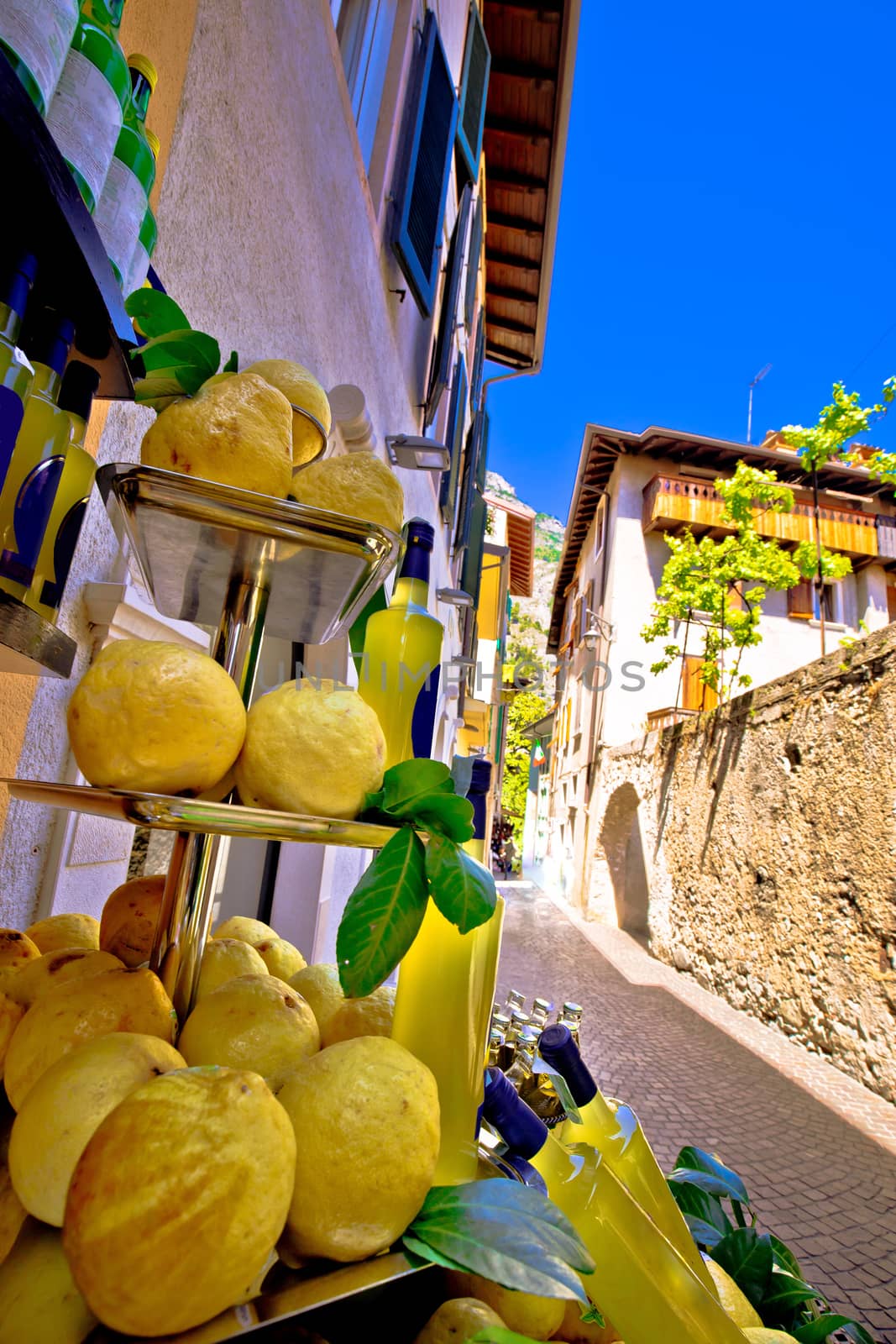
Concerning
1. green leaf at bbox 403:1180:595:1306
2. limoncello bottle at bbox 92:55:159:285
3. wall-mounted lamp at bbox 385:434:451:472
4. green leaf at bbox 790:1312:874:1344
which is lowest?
green leaf at bbox 790:1312:874:1344

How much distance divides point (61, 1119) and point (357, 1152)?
19 centimetres

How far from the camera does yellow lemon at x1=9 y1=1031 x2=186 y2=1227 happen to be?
446 mm

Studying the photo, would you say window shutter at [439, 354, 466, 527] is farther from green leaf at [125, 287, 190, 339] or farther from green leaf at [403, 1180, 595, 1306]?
green leaf at [403, 1180, 595, 1306]

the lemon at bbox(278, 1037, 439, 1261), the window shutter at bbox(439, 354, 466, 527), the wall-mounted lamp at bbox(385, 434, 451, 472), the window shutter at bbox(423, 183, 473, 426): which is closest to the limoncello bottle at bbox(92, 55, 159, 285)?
the lemon at bbox(278, 1037, 439, 1261)

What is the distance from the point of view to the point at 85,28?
0.77 metres

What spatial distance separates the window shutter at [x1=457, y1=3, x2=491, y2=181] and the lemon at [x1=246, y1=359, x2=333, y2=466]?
5.41 meters

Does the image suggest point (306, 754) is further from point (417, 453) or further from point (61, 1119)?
point (417, 453)

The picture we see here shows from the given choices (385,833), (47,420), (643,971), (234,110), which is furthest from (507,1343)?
(643,971)

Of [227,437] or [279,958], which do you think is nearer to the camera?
[227,437]

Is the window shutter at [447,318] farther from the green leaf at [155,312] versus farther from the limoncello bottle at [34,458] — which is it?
the limoncello bottle at [34,458]

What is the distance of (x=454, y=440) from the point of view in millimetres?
6273

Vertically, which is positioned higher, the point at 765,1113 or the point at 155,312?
the point at 155,312

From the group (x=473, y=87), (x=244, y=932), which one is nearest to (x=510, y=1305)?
(x=244, y=932)

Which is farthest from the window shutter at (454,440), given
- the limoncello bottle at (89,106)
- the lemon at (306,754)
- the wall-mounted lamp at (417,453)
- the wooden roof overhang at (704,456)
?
the wooden roof overhang at (704,456)
